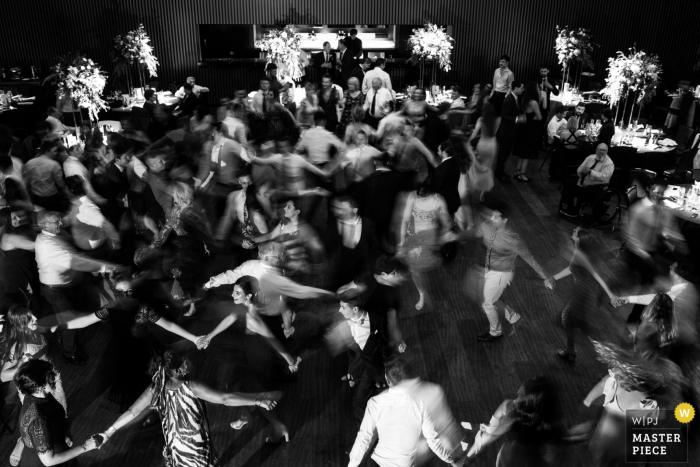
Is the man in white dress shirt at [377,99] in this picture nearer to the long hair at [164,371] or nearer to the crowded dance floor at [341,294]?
the crowded dance floor at [341,294]

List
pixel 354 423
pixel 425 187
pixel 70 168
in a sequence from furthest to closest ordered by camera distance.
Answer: pixel 70 168, pixel 425 187, pixel 354 423

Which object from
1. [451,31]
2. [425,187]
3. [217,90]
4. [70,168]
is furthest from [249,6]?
[425,187]

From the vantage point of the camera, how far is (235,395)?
3.21 m

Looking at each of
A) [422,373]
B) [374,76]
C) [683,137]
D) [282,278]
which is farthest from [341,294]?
[683,137]

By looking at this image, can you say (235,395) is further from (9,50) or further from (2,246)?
(9,50)

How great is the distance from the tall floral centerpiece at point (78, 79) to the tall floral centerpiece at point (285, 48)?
114 inches

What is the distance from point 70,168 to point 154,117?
126 inches

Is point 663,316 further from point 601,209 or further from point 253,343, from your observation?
point 601,209

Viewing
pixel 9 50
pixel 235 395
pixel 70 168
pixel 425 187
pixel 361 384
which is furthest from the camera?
pixel 9 50

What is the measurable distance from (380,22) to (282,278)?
11.8m

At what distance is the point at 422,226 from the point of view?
516 cm

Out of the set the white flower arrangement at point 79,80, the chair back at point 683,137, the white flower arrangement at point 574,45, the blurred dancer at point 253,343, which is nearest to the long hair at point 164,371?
the blurred dancer at point 253,343

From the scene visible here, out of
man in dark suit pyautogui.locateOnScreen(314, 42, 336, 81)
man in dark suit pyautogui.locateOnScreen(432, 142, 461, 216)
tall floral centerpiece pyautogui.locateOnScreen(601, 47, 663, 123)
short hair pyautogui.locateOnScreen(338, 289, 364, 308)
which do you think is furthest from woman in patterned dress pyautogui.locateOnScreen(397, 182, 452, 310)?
man in dark suit pyautogui.locateOnScreen(314, 42, 336, 81)

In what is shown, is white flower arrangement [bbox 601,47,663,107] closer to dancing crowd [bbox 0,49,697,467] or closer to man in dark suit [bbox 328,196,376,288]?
dancing crowd [bbox 0,49,697,467]
